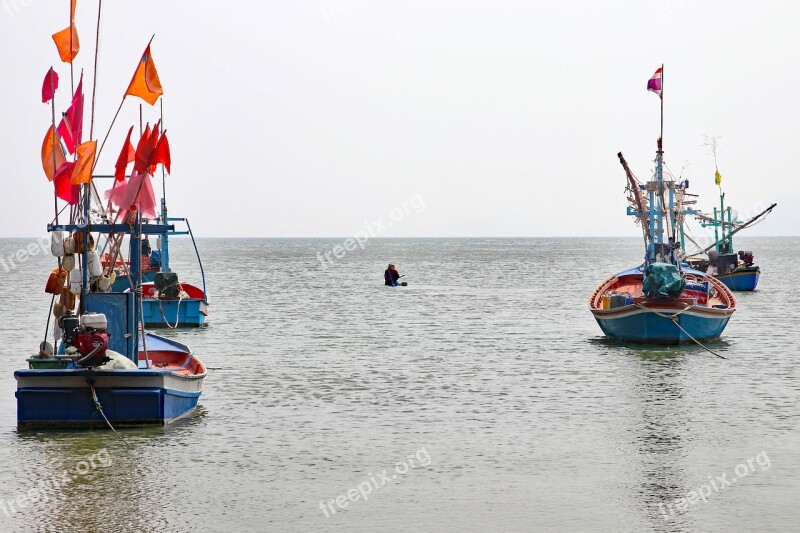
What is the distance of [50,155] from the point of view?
20.7 m

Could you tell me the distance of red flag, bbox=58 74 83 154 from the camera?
20812 mm

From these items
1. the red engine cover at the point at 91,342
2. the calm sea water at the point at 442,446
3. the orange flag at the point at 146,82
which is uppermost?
the orange flag at the point at 146,82

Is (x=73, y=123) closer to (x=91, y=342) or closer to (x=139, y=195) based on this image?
(x=139, y=195)

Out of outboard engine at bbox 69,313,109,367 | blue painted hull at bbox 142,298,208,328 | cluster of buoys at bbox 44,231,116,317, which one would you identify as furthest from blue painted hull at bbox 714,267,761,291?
outboard engine at bbox 69,313,109,367

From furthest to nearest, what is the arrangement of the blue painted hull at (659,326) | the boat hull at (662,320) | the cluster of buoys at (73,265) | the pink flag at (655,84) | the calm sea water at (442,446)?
1. the pink flag at (655,84)
2. the blue painted hull at (659,326)
3. the boat hull at (662,320)
4. the cluster of buoys at (73,265)
5. the calm sea water at (442,446)

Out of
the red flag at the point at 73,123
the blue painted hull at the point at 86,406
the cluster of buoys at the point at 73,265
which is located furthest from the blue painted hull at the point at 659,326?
the red flag at the point at 73,123

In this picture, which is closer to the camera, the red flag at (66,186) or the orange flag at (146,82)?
the orange flag at (146,82)

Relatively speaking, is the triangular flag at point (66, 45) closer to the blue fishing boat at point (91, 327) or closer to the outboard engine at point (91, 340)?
the blue fishing boat at point (91, 327)

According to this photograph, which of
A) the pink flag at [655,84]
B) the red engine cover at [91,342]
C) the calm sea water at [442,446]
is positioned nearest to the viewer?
the calm sea water at [442,446]

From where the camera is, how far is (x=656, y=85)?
39.2 metres

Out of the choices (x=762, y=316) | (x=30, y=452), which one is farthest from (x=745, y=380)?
(x=762, y=316)

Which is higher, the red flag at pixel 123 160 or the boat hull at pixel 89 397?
the red flag at pixel 123 160

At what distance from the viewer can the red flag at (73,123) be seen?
2081cm

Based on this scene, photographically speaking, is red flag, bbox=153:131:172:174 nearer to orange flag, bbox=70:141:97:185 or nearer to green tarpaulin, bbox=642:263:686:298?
orange flag, bbox=70:141:97:185
